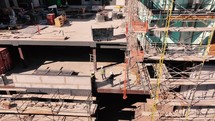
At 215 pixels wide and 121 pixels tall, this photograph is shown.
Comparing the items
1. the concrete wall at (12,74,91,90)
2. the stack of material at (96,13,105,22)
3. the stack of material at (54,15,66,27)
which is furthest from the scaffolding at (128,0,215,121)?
the stack of material at (54,15,66,27)

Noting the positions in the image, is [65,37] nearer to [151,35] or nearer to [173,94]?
[151,35]

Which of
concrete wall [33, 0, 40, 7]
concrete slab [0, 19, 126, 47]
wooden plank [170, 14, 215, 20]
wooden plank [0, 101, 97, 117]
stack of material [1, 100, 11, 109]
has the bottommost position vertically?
wooden plank [0, 101, 97, 117]

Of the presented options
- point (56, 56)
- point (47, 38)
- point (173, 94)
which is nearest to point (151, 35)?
point (173, 94)

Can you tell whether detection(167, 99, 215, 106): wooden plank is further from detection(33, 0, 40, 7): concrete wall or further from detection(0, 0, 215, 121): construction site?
detection(33, 0, 40, 7): concrete wall

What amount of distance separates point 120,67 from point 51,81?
856 cm

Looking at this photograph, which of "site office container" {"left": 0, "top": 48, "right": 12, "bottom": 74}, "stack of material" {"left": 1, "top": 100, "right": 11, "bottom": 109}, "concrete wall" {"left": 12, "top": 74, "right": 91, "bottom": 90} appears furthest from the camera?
"site office container" {"left": 0, "top": 48, "right": 12, "bottom": 74}

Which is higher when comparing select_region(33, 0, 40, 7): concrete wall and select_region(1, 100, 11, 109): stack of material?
select_region(33, 0, 40, 7): concrete wall

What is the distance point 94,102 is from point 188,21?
12.4m

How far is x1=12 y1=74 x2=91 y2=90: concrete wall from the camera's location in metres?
21.5

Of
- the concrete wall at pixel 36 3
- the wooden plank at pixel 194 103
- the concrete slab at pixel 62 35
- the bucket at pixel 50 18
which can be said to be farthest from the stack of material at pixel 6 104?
the concrete wall at pixel 36 3

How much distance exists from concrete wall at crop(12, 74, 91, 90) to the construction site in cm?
10

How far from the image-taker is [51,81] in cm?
2192

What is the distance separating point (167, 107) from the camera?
2105cm

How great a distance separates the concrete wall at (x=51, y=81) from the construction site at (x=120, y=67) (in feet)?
0.33
